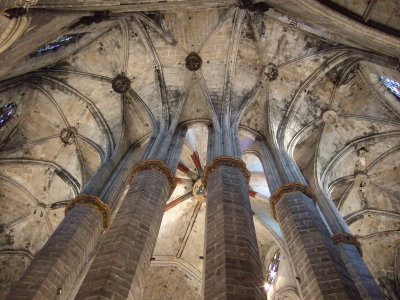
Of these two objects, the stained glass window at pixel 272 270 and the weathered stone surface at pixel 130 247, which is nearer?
the weathered stone surface at pixel 130 247

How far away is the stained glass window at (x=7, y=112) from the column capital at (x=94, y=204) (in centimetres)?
482

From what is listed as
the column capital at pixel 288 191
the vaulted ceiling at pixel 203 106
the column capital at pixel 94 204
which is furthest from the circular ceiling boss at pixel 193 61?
the column capital at pixel 94 204

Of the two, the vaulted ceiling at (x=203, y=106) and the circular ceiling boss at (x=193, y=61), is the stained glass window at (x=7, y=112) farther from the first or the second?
the circular ceiling boss at (x=193, y=61)

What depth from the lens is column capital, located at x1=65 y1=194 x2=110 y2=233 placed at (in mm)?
8852

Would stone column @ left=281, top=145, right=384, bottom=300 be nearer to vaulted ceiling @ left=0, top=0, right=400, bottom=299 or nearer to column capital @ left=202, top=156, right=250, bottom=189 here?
column capital @ left=202, top=156, right=250, bottom=189

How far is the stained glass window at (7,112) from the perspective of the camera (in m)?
11.6

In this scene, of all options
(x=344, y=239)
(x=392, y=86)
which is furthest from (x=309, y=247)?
(x=392, y=86)

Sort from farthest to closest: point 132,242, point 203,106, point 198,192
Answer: point 198,192 → point 203,106 → point 132,242

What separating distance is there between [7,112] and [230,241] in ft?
30.8

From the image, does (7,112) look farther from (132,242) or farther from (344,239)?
(344,239)

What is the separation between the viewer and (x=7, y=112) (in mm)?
11805

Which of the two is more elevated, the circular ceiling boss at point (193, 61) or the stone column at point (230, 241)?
the circular ceiling boss at point (193, 61)

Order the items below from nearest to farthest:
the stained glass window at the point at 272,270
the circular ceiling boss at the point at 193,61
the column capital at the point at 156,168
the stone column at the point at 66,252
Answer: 1. the stone column at the point at 66,252
2. the column capital at the point at 156,168
3. the circular ceiling boss at the point at 193,61
4. the stained glass window at the point at 272,270

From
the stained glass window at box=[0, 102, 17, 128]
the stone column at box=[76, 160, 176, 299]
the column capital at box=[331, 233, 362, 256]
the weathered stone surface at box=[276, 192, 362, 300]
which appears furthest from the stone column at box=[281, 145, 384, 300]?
the stained glass window at box=[0, 102, 17, 128]
